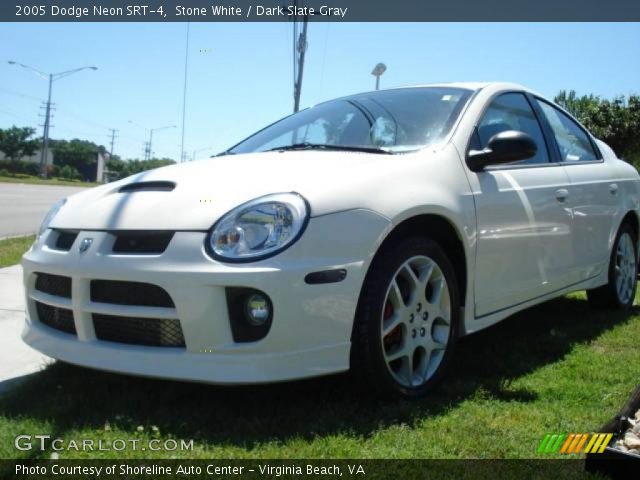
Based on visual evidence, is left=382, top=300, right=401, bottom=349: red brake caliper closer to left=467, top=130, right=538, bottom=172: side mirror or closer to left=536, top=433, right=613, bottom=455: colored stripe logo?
left=536, top=433, right=613, bottom=455: colored stripe logo

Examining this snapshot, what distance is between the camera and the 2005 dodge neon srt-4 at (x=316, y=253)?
2.40 m

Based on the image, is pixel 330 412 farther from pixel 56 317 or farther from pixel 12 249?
pixel 12 249

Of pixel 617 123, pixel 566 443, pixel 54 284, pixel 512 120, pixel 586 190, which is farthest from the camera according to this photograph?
pixel 617 123

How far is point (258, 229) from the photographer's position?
2443 millimetres

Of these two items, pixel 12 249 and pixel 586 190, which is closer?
pixel 586 190

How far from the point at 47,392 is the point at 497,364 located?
2.30 m

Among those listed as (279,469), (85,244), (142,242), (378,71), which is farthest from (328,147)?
(378,71)

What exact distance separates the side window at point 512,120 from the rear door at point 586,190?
0.60 feet

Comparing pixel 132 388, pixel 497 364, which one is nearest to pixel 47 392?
pixel 132 388

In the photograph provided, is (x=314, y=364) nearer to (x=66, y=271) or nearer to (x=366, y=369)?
(x=366, y=369)

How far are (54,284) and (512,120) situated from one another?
274cm

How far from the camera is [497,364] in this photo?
349 cm

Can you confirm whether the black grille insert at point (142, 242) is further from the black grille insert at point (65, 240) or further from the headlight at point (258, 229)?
the black grille insert at point (65, 240)

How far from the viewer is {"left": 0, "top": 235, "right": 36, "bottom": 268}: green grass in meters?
6.70
